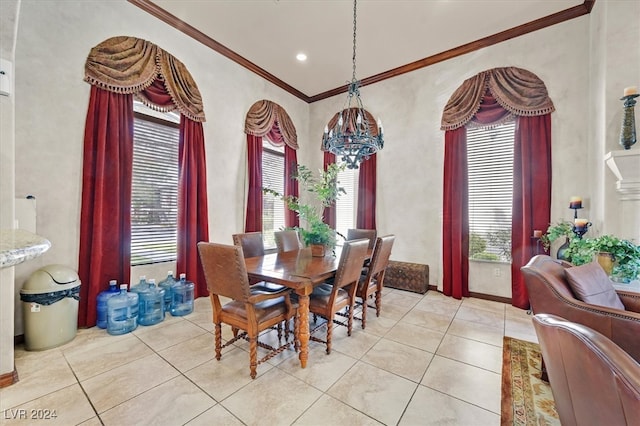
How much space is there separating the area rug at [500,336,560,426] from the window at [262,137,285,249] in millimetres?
3496

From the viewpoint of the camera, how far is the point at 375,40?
12.0ft

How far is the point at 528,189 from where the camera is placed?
3.34 m

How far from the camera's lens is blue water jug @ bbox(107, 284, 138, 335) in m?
2.62

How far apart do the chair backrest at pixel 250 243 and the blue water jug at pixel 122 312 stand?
119 centimetres

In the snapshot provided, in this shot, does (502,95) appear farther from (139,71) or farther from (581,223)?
(139,71)

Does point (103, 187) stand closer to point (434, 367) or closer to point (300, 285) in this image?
point (300, 285)

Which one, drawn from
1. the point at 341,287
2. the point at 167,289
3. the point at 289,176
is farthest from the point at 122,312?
the point at 289,176

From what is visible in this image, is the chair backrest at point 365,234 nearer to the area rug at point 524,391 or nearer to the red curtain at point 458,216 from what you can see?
the red curtain at point 458,216

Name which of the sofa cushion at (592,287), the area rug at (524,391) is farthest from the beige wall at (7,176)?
the sofa cushion at (592,287)

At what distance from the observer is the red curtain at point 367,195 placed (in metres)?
4.62

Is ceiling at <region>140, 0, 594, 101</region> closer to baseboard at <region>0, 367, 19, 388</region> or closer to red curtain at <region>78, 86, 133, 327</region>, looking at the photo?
red curtain at <region>78, 86, 133, 327</region>

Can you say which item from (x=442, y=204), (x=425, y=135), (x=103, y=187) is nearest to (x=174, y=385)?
(x=103, y=187)

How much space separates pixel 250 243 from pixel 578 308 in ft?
9.39

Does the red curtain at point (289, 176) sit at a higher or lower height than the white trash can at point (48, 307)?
higher
